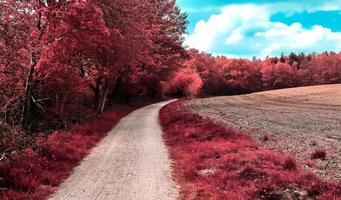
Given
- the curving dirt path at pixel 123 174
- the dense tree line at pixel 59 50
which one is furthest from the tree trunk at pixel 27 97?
the curving dirt path at pixel 123 174

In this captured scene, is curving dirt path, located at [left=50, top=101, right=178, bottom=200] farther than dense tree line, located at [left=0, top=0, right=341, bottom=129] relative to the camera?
No

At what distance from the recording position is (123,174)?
14.3 metres

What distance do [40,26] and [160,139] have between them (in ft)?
27.4

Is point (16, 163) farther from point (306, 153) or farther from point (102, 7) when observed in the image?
point (102, 7)

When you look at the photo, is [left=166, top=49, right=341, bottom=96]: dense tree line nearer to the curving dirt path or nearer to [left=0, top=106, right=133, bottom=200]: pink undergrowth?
the curving dirt path

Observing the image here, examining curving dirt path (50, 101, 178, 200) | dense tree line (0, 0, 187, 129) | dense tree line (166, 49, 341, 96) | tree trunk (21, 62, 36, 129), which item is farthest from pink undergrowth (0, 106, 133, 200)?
dense tree line (166, 49, 341, 96)

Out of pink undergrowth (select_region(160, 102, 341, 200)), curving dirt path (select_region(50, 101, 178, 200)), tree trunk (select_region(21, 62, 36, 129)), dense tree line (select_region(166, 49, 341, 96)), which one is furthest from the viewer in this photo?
dense tree line (select_region(166, 49, 341, 96))

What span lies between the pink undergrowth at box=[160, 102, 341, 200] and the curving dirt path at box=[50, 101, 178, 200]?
555mm

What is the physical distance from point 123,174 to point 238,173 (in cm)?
357

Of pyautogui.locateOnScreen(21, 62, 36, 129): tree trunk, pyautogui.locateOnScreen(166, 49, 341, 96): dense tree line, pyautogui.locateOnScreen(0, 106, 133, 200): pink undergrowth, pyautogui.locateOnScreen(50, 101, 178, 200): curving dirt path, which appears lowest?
pyautogui.locateOnScreen(50, 101, 178, 200): curving dirt path

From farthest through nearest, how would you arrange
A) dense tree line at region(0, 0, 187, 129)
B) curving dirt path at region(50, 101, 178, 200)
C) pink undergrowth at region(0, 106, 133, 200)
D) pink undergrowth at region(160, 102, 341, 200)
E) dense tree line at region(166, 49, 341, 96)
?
dense tree line at region(166, 49, 341, 96) → dense tree line at region(0, 0, 187, 129) → curving dirt path at region(50, 101, 178, 200) → pink undergrowth at region(0, 106, 133, 200) → pink undergrowth at region(160, 102, 341, 200)

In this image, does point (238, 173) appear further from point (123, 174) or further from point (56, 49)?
point (56, 49)

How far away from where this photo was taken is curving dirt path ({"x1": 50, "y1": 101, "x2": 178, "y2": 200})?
1176 cm

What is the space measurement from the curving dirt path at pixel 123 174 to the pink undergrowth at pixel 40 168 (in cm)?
35
